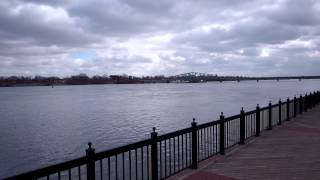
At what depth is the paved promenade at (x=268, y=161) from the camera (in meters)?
9.04

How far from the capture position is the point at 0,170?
21.9 meters

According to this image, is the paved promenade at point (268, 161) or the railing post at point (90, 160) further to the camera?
the paved promenade at point (268, 161)

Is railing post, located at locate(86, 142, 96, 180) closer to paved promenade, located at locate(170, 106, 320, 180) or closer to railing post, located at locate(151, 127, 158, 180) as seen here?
railing post, located at locate(151, 127, 158, 180)

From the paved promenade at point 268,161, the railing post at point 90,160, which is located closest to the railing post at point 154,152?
the paved promenade at point 268,161

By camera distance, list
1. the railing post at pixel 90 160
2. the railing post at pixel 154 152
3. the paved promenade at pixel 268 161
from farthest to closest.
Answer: the paved promenade at pixel 268 161 < the railing post at pixel 154 152 < the railing post at pixel 90 160

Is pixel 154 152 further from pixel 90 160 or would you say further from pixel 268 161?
pixel 268 161

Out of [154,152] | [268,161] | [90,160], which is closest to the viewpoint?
[90,160]

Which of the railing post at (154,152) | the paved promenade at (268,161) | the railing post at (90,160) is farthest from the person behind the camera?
the paved promenade at (268,161)

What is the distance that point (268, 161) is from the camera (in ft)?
34.4

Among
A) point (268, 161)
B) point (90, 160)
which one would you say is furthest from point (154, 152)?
point (268, 161)

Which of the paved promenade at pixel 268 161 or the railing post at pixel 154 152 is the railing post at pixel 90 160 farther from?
the paved promenade at pixel 268 161

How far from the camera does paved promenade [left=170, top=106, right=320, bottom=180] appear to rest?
904cm

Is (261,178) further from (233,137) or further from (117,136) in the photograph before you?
(117,136)

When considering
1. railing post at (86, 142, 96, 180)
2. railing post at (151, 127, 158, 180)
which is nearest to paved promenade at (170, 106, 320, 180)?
railing post at (151, 127, 158, 180)
